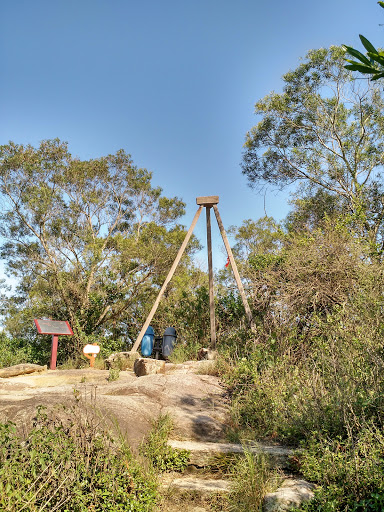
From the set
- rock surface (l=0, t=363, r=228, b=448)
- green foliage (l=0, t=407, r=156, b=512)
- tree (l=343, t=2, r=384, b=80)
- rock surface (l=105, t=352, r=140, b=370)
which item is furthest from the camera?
rock surface (l=105, t=352, r=140, b=370)

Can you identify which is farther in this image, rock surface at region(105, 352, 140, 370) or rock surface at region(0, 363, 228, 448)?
rock surface at region(105, 352, 140, 370)

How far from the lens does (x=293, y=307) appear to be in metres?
6.94

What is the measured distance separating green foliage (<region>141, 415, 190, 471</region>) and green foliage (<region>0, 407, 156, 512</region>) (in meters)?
0.54

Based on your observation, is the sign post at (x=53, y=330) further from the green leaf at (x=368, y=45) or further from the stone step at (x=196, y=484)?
the green leaf at (x=368, y=45)

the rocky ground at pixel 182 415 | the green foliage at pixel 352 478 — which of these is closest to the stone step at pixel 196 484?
the rocky ground at pixel 182 415

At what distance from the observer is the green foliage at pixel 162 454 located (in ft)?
13.5

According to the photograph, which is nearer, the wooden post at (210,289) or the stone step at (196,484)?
the stone step at (196,484)

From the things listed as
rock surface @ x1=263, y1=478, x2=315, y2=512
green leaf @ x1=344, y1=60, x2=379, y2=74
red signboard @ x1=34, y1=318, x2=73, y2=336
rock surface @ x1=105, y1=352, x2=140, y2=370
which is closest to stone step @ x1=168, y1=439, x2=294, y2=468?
rock surface @ x1=263, y1=478, x2=315, y2=512

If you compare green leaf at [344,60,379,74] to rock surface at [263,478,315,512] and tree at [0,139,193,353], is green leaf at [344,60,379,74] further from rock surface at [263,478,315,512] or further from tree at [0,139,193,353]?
tree at [0,139,193,353]

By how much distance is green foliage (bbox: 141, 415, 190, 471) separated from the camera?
13.5ft

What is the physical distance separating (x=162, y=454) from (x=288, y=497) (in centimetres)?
146

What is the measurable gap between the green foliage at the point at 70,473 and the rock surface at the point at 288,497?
916 millimetres

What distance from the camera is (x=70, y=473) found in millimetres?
3055

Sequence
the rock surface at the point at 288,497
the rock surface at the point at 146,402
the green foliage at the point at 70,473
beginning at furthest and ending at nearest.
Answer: the rock surface at the point at 146,402, the rock surface at the point at 288,497, the green foliage at the point at 70,473
